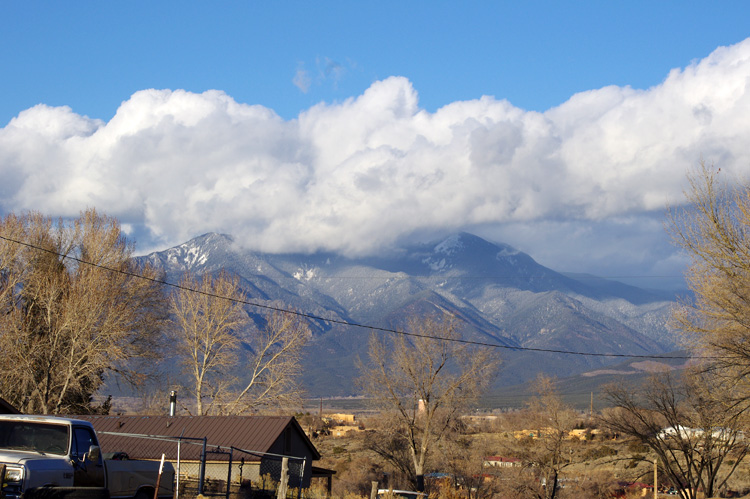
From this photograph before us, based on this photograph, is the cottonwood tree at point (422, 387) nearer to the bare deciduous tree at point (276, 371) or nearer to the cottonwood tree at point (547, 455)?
the bare deciduous tree at point (276, 371)

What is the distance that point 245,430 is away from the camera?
37281 mm

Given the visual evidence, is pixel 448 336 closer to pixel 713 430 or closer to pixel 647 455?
pixel 713 430

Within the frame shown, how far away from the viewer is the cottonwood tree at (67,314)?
43094 millimetres

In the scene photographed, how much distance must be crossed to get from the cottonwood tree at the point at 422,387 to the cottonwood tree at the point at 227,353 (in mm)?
5588

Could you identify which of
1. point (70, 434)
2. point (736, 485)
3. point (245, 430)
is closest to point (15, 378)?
point (245, 430)

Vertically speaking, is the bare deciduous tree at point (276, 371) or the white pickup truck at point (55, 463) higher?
the bare deciduous tree at point (276, 371)

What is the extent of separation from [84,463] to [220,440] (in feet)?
75.2

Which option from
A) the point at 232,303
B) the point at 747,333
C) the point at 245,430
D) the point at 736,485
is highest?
the point at 232,303

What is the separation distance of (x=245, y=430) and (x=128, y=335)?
1470 cm

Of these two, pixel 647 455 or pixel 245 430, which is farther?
pixel 647 455

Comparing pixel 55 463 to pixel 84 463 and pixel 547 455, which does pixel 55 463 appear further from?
pixel 547 455

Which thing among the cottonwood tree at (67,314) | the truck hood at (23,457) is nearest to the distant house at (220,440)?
the cottonwood tree at (67,314)

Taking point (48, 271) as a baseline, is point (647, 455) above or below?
below

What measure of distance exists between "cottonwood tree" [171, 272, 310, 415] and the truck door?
37300mm
